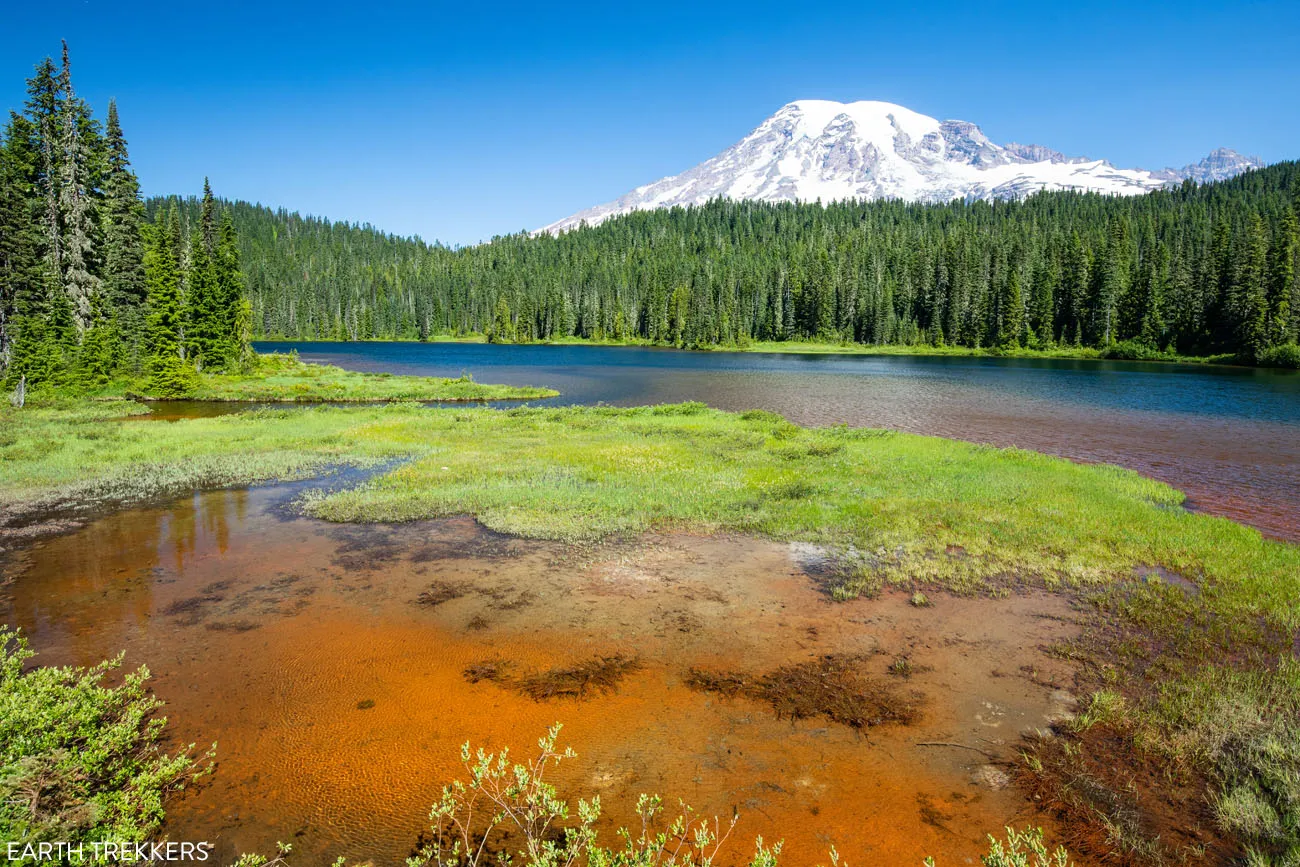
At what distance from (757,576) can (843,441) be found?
18038mm

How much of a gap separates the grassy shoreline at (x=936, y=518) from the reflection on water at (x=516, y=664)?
0.98m

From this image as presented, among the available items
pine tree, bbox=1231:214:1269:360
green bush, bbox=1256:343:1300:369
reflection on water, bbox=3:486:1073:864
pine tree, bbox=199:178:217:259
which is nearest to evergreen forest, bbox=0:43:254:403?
pine tree, bbox=199:178:217:259

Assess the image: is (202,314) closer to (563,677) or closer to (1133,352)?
(563,677)

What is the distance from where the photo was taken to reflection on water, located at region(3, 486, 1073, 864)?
7090 millimetres

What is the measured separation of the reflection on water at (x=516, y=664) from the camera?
23.3ft

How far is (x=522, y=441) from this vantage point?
101ft

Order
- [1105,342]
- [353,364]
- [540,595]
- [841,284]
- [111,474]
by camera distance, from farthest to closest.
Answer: [841,284] → [1105,342] → [353,364] → [111,474] → [540,595]

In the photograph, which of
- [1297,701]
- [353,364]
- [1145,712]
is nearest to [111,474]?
[1145,712]

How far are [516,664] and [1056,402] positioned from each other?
53.7 m

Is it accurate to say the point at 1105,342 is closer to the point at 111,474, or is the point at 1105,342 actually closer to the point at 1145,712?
the point at 1145,712

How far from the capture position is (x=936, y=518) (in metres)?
18.4

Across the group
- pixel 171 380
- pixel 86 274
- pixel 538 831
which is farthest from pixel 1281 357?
pixel 86 274

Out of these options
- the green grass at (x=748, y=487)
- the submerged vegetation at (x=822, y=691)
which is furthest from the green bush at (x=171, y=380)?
the submerged vegetation at (x=822, y=691)

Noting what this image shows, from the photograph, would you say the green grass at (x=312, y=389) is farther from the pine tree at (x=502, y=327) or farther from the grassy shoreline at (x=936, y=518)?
the pine tree at (x=502, y=327)
